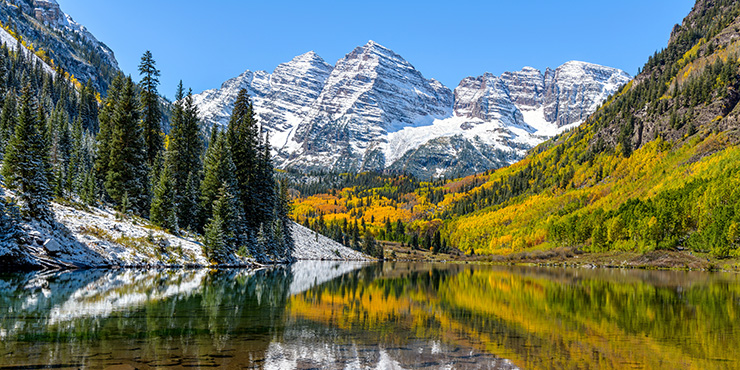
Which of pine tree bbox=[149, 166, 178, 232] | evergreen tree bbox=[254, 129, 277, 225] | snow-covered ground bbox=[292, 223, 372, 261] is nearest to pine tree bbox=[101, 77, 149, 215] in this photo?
pine tree bbox=[149, 166, 178, 232]

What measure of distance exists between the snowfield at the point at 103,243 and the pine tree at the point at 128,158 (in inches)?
254

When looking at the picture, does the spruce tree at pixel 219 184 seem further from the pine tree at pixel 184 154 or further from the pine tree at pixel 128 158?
the pine tree at pixel 128 158

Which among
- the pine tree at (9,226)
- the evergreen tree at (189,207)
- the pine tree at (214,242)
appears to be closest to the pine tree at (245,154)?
the evergreen tree at (189,207)

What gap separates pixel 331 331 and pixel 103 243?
4345 centimetres

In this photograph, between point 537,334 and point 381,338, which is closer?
point 381,338

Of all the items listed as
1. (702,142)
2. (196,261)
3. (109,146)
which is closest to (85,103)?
(109,146)

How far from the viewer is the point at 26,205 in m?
47.1

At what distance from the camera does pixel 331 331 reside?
2177 cm

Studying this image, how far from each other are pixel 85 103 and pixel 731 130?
25098cm

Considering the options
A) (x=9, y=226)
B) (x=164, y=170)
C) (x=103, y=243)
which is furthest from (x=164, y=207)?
(x=9, y=226)

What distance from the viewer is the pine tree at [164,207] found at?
216 ft

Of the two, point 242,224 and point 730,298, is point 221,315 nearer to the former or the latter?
point 730,298

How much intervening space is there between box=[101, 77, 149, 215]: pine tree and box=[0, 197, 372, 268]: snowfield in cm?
646

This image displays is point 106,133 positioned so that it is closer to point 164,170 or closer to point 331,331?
point 164,170
